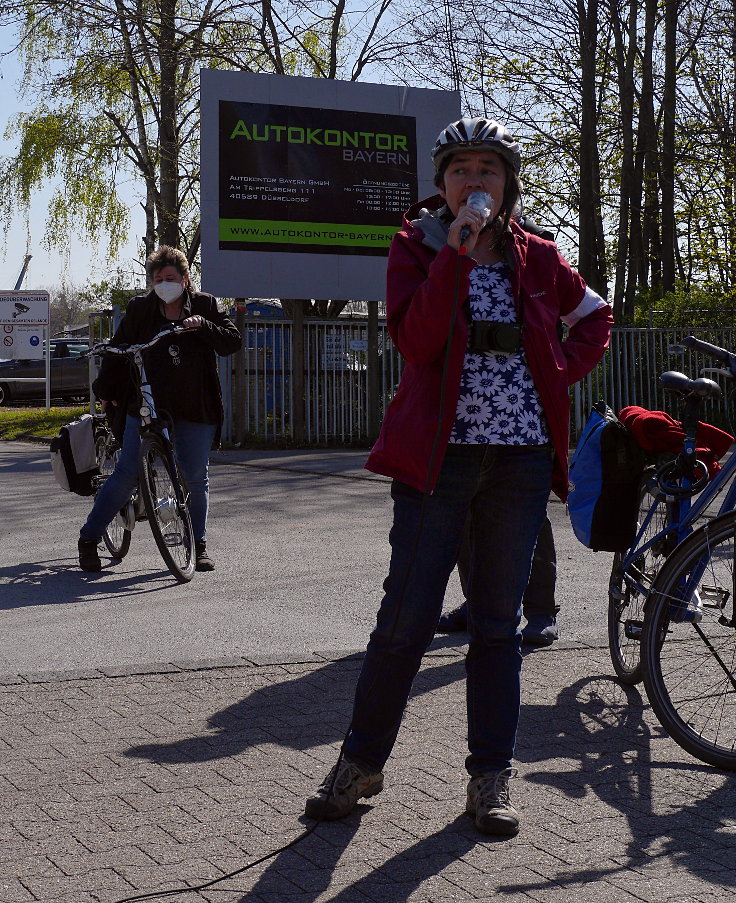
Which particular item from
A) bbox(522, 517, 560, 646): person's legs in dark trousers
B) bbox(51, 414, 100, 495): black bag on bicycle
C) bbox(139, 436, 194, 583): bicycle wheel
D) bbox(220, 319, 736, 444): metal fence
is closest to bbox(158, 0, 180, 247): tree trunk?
bbox(220, 319, 736, 444): metal fence

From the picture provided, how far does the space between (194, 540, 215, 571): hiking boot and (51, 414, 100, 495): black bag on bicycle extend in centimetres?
90

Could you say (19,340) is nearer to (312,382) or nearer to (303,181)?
(312,382)

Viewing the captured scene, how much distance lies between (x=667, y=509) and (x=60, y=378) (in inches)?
1214

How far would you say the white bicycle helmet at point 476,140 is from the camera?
3.48m

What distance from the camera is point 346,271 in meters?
20.0

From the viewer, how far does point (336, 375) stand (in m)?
20.8

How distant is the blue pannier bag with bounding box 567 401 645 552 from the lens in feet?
15.1

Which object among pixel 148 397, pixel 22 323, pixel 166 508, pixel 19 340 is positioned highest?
pixel 22 323

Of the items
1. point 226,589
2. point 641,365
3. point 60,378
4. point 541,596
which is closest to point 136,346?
point 226,589

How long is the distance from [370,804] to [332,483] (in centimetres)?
1023

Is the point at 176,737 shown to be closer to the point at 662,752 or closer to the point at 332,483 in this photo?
the point at 662,752

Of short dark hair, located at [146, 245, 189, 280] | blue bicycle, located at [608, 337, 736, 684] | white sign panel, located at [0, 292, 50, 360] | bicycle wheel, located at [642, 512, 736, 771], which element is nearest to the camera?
bicycle wheel, located at [642, 512, 736, 771]

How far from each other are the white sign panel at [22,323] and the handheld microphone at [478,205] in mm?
24476

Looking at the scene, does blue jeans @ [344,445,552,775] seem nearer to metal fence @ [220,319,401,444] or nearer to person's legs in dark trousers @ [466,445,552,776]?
person's legs in dark trousers @ [466,445,552,776]
